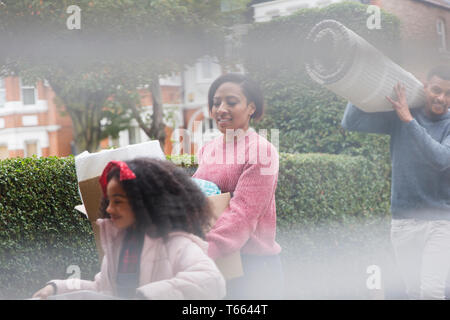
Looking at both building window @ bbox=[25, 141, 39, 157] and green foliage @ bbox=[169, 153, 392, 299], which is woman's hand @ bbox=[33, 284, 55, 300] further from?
green foliage @ bbox=[169, 153, 392, 299]

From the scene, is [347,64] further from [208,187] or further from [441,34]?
[441,34]

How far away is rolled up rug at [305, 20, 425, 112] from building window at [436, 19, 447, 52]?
1.06 metres

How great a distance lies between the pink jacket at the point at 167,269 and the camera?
1138 millimetres

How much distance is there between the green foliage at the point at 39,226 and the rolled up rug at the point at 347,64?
59.8 inches

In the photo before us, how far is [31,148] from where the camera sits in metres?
2.78

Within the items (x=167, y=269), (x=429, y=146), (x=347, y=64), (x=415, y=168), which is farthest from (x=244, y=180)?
(x=415, y=168)

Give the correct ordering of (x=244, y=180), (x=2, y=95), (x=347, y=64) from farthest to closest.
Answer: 1. (x=2, y=95)
2. (x=347, y=64)
3. (x=244, y=180)

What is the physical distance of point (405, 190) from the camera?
7.54 ft

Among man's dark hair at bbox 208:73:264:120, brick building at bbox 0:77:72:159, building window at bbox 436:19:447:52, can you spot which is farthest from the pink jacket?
building window at bbox 436:19:447:52

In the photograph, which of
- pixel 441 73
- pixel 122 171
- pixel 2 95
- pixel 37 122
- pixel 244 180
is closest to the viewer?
pixel 122 171

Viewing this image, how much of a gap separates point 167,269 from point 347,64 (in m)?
0.84

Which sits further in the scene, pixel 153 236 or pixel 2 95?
pixel 2 95
